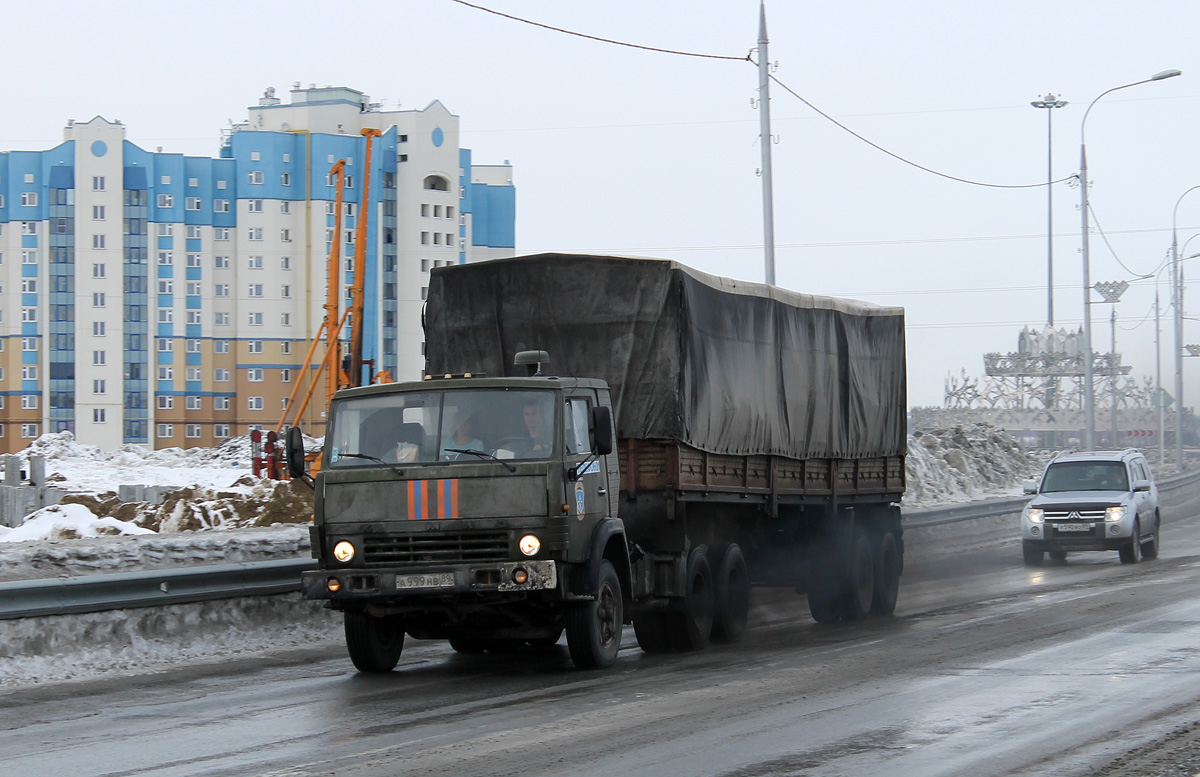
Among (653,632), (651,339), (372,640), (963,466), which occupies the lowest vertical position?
(653,632)

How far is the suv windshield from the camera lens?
77.7ft

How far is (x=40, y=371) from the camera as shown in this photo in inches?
3679

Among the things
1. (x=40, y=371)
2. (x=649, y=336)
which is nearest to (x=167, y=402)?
(x=40, y=371)

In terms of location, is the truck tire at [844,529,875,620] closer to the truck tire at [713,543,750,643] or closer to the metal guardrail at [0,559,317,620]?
the truck tire at [713,543,750,643]

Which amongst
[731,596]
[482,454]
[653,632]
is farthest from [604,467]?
[731,596]

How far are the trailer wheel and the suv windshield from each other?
13.7m

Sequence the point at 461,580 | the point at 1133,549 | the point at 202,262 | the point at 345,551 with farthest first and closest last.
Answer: the point at 202,262 → the point at 1133,549 → the point at 345,551 → the point at 461,580

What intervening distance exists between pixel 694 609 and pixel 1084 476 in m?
14.0

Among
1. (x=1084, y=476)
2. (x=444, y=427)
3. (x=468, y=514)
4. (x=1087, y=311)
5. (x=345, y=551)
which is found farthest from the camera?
(x=1087, y=311)

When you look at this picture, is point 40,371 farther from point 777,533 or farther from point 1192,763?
point 1192,763

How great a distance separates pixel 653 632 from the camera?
40.5 ft

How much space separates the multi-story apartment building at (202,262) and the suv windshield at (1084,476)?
72.6 metres

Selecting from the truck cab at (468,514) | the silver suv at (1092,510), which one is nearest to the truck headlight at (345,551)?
the truck cab at (468,514)

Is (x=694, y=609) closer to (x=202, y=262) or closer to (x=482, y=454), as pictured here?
(x=482, y=454)
